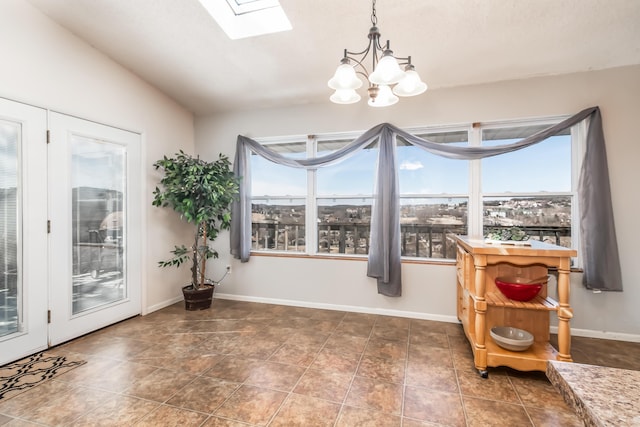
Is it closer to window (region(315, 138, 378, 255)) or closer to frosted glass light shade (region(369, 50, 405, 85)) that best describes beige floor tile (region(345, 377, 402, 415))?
window (region(315, 138, 378, 255))

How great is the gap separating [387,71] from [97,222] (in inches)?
124

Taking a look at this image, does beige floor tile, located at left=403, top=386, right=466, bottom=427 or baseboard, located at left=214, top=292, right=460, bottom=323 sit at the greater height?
baseboard, located at left=214, top=292, right=460, bottom=323

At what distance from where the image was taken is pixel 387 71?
1.71m

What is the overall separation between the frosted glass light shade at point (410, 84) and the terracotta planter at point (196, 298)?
317 cm

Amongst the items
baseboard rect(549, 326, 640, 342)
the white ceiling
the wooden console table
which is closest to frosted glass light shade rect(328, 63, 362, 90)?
the white ceiling

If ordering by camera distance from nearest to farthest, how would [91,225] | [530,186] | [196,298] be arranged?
[91,225]
[530,186]
[196,298]

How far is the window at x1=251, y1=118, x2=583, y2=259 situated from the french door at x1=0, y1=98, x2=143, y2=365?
1561mm

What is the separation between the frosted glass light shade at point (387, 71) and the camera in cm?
171

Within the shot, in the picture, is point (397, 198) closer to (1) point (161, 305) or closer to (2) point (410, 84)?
(2) point (410, 84)

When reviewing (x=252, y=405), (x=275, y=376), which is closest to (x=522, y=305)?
(x=275, y=376)

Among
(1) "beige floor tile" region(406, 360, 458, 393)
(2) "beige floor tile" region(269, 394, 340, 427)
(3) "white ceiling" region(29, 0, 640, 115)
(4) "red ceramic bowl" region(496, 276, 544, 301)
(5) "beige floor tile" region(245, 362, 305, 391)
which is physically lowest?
(1) "beige floor tile" region(406, 360, 458, 393)

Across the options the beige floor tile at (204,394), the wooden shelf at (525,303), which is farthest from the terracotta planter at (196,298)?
the wooden shelf at (525,303)

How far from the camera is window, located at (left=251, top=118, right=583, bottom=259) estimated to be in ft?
10.4

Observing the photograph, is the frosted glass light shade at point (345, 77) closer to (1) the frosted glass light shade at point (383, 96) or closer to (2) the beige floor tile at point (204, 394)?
(1) the frosted glass light shade at point (383, 96)
